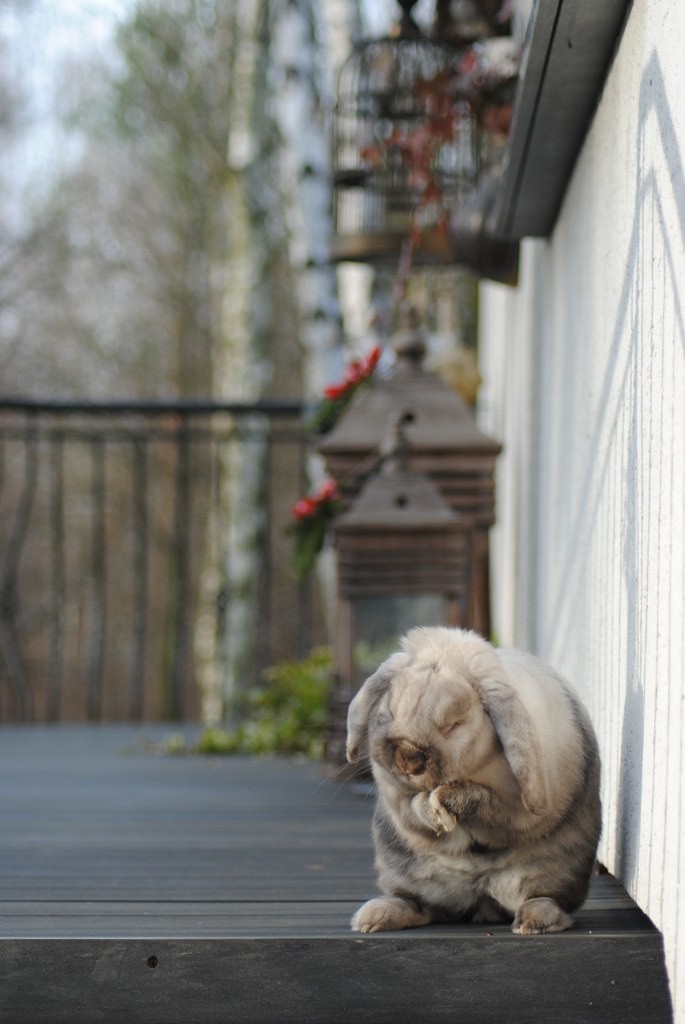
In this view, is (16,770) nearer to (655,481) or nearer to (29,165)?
(655,481)

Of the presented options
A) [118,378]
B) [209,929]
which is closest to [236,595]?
[209,929]

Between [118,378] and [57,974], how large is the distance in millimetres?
11353

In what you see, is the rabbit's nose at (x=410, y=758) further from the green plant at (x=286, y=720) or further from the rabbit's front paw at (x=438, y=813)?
the green plant at (x=286, y=720)

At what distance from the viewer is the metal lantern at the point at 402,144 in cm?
423

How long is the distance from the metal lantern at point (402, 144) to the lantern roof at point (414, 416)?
0.72 meters

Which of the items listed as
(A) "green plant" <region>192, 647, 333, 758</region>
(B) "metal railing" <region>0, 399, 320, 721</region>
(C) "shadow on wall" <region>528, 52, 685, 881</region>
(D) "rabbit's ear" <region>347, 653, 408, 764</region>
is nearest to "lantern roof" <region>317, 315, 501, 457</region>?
(A) "green plant" <region>192, 647, 333, 758</region>

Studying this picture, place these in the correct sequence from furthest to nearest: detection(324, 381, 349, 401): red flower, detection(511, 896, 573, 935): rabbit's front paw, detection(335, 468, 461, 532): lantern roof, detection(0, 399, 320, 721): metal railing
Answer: detection(0, 399, 320, 721): metal railing, detection(324, 381, 349, 401): red flower, detection(335, 468, 461, 532): lantern roof, detection(511, 896, 573, 935): rabbit's front paw

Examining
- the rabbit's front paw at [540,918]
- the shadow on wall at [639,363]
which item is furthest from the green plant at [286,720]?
the rabbit's front paw at [540,918]

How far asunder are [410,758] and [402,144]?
3134 millimetres

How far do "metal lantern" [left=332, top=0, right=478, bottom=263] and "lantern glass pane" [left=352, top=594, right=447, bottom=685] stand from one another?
1.43 metres

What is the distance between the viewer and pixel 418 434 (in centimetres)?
373

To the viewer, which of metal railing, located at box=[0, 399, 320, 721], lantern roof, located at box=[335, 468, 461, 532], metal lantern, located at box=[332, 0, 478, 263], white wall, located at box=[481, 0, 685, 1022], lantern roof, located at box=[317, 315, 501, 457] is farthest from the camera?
metal railing, located at box=[0, 399, 320, 721]

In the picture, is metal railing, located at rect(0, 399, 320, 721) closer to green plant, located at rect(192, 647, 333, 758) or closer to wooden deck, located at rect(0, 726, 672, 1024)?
green plant, located at rect(192, 647, 333, 758)

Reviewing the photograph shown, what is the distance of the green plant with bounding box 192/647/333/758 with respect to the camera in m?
4.29
